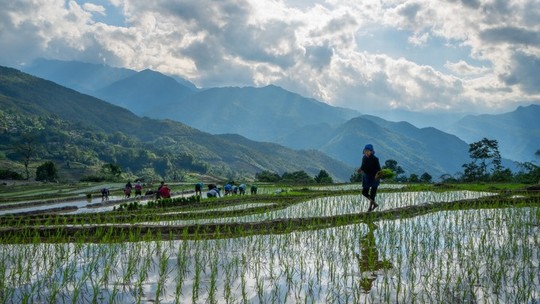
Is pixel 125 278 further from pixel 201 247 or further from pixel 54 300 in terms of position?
pixel 201 247

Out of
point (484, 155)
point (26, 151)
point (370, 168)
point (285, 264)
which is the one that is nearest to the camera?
point (285, 264)

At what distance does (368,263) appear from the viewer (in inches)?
283

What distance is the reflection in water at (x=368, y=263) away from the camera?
6.09m

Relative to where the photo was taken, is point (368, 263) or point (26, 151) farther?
point (26, 151)

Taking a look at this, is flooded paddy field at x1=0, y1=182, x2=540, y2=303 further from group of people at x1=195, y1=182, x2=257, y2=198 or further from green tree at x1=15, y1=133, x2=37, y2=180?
green tree at x1=15, y1=133, x2=37, y2=180

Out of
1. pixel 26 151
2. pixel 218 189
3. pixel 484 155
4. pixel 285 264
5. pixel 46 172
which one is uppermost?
pixel 26 151

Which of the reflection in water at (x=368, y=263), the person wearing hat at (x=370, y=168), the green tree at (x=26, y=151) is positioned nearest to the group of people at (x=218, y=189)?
the person wearing hat at (x=370, y=168)

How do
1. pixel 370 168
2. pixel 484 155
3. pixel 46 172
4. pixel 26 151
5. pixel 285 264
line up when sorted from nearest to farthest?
1. pixel 285 264
2. pixel 370 168
3. pixel 484 155
4. pixel 46 172
5. pixel 26 151

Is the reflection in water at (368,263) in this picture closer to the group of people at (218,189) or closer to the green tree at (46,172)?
the group of people at (218,189)

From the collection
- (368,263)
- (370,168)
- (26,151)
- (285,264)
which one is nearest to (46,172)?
(26,151)

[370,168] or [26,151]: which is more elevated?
[26,151]

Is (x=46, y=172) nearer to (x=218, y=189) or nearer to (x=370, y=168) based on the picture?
(x=218, y=189)

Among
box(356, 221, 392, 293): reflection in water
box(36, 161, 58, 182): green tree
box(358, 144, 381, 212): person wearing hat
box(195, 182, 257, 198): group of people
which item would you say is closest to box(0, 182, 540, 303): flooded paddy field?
box(356, 221, 392, 293): reflection in water

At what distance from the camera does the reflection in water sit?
6.09 metres
